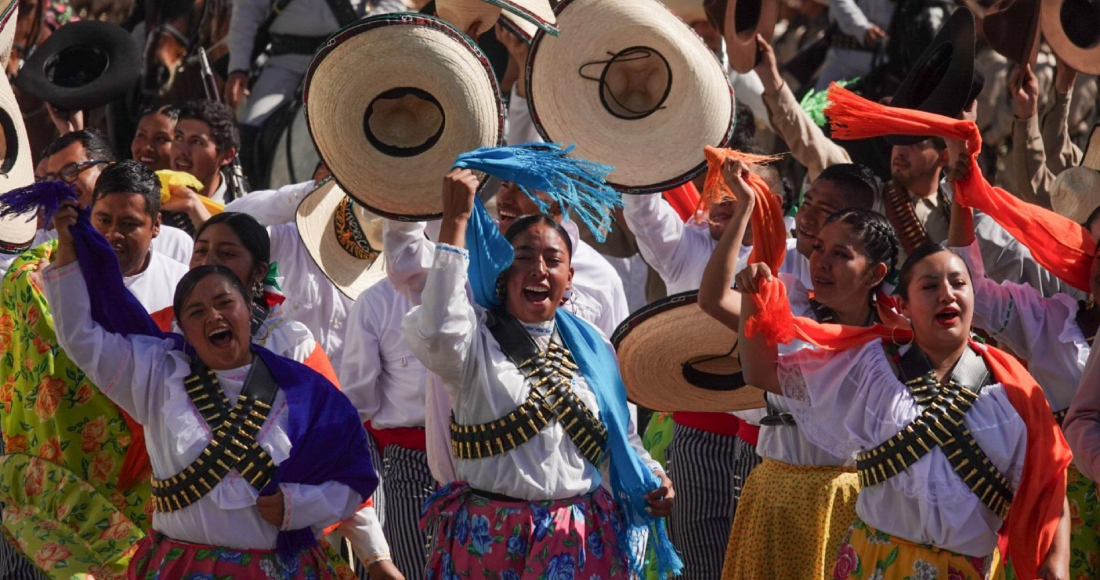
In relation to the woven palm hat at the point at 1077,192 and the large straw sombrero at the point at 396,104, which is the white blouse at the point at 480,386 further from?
the woven palm hat at the point at 1077,192

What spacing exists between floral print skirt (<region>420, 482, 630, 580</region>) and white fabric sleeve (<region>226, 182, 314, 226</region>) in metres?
2.30

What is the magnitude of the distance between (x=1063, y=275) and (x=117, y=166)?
3284 mm

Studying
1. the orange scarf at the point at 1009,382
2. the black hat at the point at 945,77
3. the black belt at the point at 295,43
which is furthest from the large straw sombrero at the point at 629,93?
the black belt at the point at 295,43

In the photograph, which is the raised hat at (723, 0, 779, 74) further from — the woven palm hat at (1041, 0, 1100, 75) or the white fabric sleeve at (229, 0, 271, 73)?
the white fabric sleeve at (229, 0, 271, 73)

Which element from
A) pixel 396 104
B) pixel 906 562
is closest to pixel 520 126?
pixel 396 104

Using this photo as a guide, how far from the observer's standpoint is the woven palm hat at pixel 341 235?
21.7 ft

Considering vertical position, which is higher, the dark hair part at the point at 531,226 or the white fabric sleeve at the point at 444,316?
the dark hair part at the point at 531,226

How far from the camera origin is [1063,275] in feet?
16.3

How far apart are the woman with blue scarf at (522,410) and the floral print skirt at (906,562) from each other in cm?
61

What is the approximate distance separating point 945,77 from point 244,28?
174 inches

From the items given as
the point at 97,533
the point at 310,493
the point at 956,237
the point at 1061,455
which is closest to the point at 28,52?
the point at 97,533

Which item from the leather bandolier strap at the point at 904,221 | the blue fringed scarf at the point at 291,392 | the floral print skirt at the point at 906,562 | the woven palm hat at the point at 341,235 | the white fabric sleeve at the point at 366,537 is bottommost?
the white fabric sleeve at the point at 366,537

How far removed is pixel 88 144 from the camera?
22.5ft

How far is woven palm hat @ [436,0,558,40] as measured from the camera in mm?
5322
